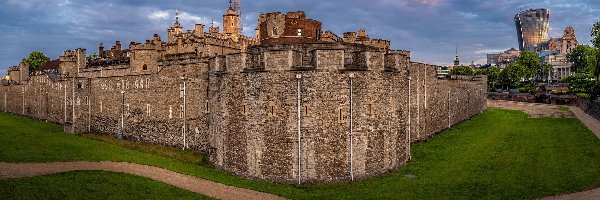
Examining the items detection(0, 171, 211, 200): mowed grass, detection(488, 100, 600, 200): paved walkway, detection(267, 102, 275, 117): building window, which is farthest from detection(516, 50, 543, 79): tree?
detection(0, 171, 211, 200): mowed grass

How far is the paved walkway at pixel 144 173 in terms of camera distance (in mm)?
23531

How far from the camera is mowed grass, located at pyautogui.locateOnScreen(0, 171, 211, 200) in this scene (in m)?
20.7

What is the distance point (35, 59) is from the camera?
107000 millimetres

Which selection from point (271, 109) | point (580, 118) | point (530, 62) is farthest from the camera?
point (530, 62)

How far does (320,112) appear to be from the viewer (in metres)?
25.4

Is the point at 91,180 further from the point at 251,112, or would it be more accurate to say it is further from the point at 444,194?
the point at 444,194

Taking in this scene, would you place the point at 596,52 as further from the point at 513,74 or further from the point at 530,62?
the point at 530,62

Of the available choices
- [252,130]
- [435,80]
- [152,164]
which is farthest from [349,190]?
→ [435,80]

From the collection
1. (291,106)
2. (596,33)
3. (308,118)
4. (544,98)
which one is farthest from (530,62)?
(291,106)

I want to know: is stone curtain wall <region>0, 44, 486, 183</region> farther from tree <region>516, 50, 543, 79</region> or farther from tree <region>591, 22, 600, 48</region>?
tree <region>516, 50, 543, 79</region>

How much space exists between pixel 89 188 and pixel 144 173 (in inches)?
192

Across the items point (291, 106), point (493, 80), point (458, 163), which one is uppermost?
point (493, 80)

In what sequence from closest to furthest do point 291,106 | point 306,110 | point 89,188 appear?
point 89,188 < point 306,110 < point 291,106

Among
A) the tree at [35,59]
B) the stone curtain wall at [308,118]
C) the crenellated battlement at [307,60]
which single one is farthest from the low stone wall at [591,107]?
the tree at [35,59]
